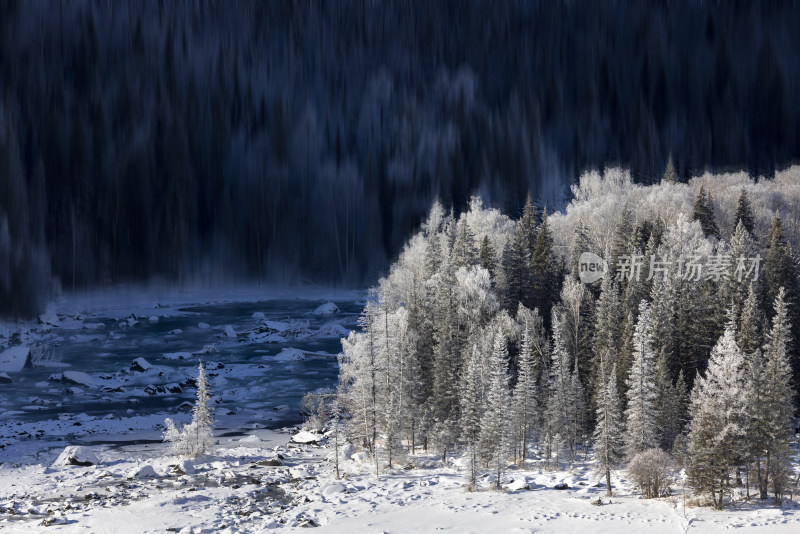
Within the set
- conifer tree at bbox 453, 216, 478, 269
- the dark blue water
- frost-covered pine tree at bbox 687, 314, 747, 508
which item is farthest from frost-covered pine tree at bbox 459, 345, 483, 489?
conifer tree at bbox 453, 216, 478, 269

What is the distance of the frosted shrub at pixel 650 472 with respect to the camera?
155ft

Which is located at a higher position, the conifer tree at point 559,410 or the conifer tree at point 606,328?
the conifer tree at point 606,328

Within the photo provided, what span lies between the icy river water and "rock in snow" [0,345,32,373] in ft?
3.13

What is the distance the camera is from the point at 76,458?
58.7 m

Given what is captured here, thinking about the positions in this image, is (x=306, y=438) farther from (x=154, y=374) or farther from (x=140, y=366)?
(x=140, y=366)

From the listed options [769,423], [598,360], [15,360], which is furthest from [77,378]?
[769,423]

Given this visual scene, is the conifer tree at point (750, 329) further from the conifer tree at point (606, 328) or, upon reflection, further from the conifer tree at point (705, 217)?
the conifer tree at point (705, 217)

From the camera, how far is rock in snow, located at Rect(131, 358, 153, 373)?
325 feet

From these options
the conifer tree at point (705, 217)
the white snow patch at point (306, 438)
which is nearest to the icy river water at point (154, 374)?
the white snow patch at point (306, 438)

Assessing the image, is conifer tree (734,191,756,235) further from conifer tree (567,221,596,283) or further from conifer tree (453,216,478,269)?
conifer tree (453,216,478,269)

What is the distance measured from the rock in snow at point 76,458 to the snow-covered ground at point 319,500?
400mm

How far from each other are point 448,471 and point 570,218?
214 feet

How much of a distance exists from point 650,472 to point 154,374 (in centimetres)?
6737

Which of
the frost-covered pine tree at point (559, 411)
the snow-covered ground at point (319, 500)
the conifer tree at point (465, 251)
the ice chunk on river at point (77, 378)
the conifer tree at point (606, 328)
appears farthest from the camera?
the ice chunk on river at point (77, 378)
